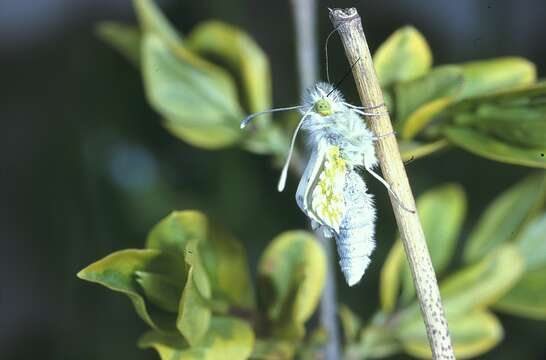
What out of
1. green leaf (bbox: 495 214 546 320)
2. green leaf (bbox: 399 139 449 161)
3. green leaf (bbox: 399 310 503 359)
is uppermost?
green leaf (bbox: 399 139 449 161)

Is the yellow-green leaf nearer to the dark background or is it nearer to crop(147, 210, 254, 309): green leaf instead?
crop(147, 210, 254, 309): green leaf

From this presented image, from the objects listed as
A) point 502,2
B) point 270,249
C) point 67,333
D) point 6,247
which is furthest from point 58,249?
point 502,2

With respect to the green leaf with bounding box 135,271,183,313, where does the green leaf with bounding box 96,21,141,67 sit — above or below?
above

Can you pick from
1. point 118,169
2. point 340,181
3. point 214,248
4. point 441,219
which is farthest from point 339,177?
point 118,169

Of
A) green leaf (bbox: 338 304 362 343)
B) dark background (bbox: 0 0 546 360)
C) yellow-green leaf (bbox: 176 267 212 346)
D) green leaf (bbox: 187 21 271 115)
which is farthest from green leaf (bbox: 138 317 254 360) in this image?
dark background (bbox: 0 0 546 360)

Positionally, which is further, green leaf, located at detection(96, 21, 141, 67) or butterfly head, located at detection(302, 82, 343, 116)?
green leaf, located at detection(96, 21, 141, 67)

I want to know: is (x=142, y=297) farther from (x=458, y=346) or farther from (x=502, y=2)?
(x=502, y=2)
